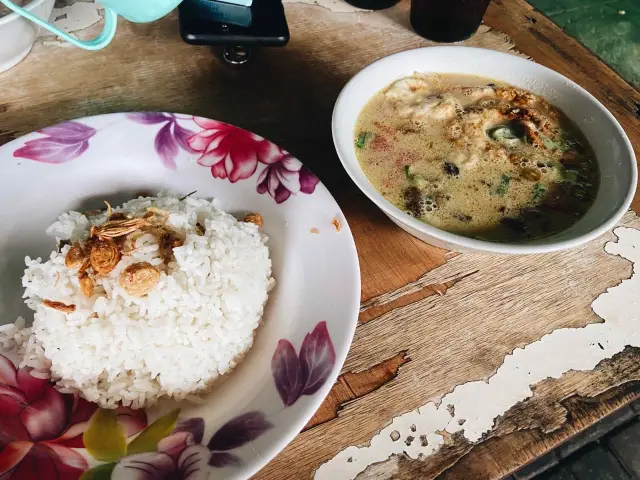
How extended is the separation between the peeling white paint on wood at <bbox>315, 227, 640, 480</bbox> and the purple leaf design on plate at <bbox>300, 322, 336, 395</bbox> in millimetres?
163

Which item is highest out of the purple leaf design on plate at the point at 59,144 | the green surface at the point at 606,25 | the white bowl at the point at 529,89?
the purple leaf design on plate at the point at 59,144

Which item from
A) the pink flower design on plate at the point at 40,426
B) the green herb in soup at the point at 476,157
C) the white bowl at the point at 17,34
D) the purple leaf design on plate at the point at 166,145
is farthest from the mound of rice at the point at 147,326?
the white bowl at the point at 17,34

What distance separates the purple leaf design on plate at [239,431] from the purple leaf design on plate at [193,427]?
2 centimetres

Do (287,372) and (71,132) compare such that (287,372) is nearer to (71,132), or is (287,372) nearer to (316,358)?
(316,358)

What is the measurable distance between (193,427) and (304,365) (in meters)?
0.19

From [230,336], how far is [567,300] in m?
0.71

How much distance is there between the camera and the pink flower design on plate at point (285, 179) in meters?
1.07

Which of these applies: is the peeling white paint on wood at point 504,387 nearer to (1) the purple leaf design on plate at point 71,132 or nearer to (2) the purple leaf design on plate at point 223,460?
(2) the purple leaf design on plate at point 223,460

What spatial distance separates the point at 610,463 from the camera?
182cm

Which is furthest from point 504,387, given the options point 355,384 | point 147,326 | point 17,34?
point 17,34

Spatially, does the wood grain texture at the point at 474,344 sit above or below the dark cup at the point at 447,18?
below

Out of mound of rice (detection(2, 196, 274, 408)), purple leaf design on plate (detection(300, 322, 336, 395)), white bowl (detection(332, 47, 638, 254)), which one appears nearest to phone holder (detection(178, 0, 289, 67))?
white bowl (detection(332, 47, 638, 254))

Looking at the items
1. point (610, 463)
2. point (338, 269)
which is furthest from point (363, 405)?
point (610, 463)

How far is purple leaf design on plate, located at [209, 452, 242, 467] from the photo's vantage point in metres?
0.74
